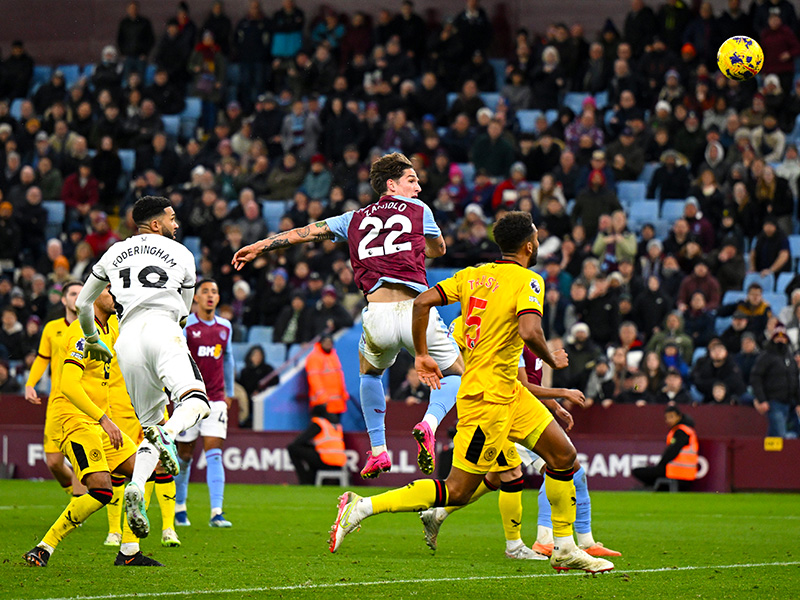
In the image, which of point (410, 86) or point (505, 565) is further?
point (410, 86)

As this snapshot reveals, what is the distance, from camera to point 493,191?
73.6ft

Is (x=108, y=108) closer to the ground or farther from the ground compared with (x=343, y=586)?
farther from the ground

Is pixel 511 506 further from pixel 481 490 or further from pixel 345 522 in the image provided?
pixel 345 522

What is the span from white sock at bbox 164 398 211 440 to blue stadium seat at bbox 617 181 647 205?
15.2 metres

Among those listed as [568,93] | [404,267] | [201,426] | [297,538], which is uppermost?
[568,93]

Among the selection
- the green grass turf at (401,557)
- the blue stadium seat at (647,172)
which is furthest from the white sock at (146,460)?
the blue stadium seat at (647,172)

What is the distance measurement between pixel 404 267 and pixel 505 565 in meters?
2.33

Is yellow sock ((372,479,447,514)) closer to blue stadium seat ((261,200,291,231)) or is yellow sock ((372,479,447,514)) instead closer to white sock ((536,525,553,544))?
white sock ((536,525,553,544))

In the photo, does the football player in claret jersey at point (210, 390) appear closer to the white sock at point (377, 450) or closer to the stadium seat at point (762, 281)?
the white sock at point (377, 450)

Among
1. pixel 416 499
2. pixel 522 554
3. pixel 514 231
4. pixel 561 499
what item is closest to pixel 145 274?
pixel 416 499

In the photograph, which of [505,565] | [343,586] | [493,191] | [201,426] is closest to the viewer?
[343,586]

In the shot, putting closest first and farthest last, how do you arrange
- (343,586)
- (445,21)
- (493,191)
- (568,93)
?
(343,586) < (493,191) < (568,93) < (445,21)

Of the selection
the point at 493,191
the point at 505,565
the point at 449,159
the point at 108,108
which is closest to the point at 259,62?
the point at 108,108

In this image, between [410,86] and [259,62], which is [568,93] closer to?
[410,86]
